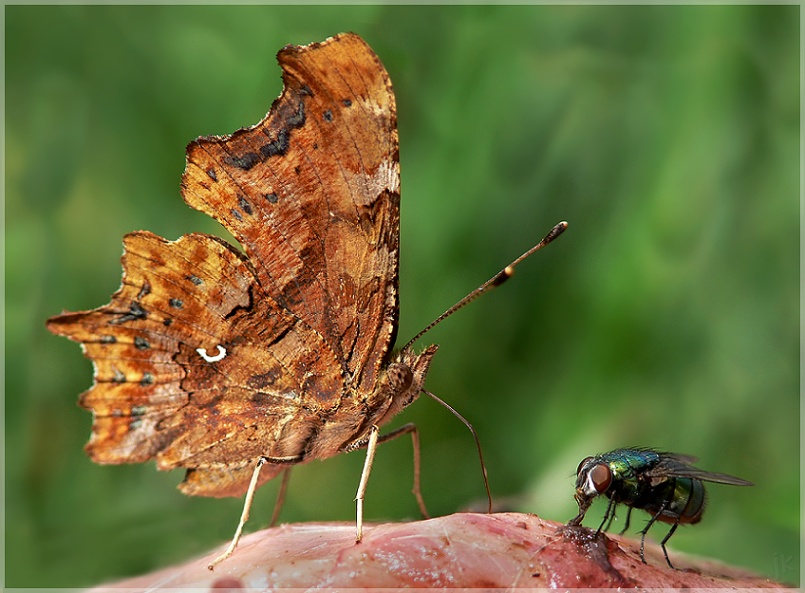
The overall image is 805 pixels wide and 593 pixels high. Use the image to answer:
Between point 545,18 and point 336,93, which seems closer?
point 336,93

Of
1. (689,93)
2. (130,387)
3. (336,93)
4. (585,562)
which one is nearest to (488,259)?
(689,93)

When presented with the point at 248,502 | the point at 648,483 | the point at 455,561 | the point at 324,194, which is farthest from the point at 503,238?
the point at 455,561

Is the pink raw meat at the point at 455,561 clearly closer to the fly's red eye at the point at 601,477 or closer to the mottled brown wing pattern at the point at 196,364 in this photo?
the fly's red eye at the point at 601,477

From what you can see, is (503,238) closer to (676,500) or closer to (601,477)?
(676,500)

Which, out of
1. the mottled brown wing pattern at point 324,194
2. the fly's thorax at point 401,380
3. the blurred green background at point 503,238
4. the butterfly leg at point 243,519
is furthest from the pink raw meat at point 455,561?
the blurred green background at point 503,238

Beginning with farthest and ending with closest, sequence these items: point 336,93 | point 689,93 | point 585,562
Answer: point 689,93 < point 336,93 < point 585,562

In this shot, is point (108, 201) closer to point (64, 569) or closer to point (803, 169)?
point (64, 569)
